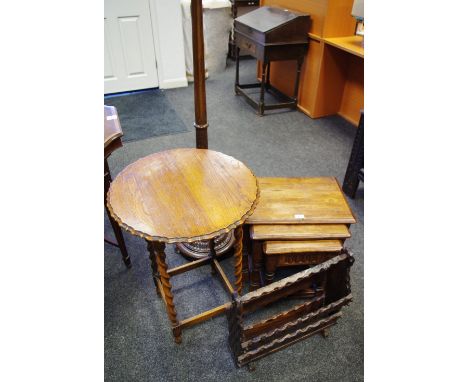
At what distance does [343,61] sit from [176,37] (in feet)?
6.14

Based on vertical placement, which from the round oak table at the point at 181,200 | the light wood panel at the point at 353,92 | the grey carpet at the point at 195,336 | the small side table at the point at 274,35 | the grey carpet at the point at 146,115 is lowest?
the grey carpet at the point at 195,336

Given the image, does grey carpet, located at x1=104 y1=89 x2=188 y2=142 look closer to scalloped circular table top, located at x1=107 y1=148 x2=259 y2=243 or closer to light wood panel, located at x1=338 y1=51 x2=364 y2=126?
light wood panel, located at x1=338 y1=51 x2=364 y2=126

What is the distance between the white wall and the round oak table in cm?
281

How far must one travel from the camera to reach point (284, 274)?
178 centimetres

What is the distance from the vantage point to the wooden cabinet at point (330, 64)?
289 cm

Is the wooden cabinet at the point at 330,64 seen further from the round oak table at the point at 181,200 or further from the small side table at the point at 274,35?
the round oak table at the point at 181,200

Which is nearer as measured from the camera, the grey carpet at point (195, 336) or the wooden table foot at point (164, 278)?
the wooden table foot at point (164, 278)

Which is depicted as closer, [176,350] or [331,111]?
[176,350]

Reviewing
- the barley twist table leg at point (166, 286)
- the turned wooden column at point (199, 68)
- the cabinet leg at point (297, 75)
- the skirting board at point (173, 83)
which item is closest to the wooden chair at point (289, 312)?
the barley twist table leg at point (166, 286)

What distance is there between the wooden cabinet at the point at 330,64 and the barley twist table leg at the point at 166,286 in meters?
2.19

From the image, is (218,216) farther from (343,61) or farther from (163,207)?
(343,61)

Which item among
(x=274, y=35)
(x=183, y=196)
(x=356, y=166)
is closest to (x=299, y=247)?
(x=183, y=196)

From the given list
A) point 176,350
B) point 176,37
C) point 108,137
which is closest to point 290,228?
point 176,350

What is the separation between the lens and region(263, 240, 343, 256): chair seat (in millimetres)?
1453
